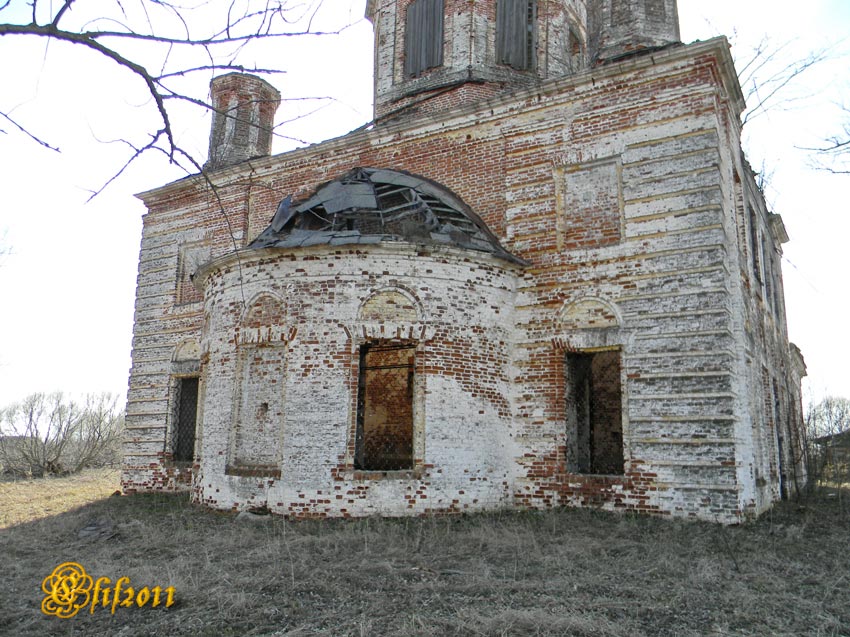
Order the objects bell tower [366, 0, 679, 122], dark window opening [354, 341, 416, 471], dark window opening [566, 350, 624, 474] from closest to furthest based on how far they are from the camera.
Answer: dark window opening [566, 350, 624, 474]
dark window opening [354, 341, 416, 471]
bell tower [366, 0, 679, 122]

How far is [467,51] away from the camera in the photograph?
13055 mm

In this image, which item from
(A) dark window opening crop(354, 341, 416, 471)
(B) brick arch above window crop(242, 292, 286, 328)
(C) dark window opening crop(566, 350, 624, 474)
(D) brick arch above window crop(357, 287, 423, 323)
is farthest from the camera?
(A) dark window opening crop(354, 341, 416, 471)

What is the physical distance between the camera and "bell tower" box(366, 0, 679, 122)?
42.5 ft

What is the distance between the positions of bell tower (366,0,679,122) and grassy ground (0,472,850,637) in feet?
26.4

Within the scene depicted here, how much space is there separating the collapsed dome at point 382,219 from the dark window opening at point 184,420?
478cm

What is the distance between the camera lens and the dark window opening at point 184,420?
1341cm

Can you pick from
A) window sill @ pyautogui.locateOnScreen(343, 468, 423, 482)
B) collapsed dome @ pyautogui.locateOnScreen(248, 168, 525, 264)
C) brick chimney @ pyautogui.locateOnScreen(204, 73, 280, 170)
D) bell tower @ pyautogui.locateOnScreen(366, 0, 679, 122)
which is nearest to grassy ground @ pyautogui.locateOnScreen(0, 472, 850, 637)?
window sill @ pyautogui.locateOnScreen(343, 468, 423, 482)

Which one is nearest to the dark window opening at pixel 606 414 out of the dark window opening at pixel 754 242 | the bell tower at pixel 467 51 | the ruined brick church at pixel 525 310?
the ruined brick church at pixel 525 310

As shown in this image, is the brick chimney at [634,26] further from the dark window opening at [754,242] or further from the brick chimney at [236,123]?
the brick chimney at [236,123]

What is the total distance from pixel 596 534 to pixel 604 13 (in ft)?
27.4

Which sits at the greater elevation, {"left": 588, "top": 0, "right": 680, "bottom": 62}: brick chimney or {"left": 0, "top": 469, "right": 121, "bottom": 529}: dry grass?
{"left": 588, "top": 0, "right": 680, "bottom": 62}: brick chimney

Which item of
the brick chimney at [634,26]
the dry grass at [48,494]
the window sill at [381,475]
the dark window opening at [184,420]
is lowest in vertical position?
the dry grass at [48,494]

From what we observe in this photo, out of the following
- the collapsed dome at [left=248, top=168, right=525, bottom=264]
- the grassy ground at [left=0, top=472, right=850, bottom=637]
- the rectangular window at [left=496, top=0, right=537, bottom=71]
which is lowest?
the grassy ground at [left=0, top=472, right=850, bottom=637]

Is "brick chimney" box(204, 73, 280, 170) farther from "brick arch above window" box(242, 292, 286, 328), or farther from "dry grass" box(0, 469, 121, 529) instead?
"dry grass" box(0, 469, 121, 529)
